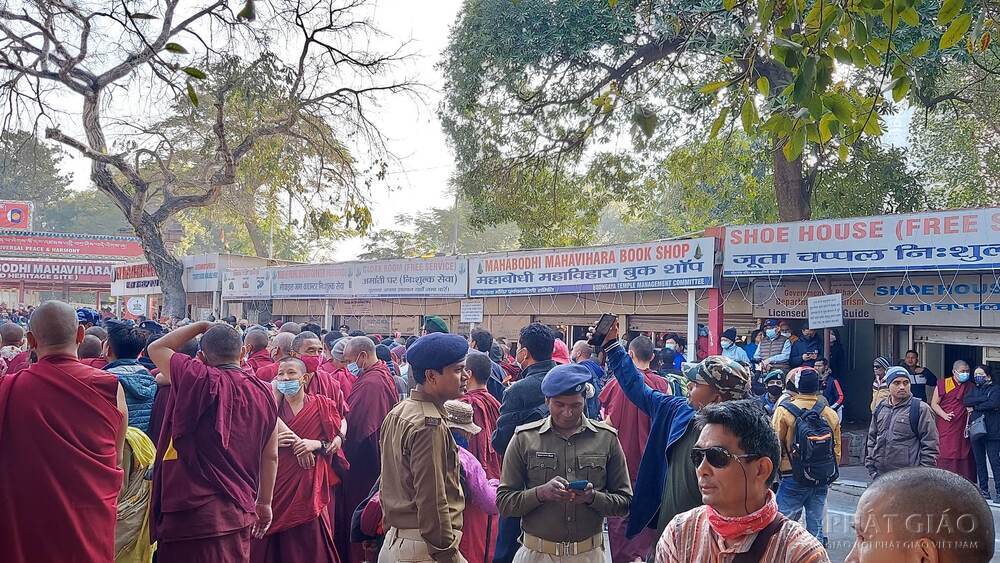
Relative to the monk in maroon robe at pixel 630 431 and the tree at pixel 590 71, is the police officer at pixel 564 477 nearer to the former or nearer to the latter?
the monk in maroon robe at pixel 630 431

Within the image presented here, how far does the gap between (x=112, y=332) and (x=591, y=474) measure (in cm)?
343

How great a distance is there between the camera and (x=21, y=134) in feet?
38.8

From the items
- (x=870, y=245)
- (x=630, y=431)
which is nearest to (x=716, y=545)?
(x=630, y=431)

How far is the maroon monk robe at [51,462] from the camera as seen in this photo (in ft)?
12.6

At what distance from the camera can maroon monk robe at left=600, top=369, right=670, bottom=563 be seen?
4980 mm

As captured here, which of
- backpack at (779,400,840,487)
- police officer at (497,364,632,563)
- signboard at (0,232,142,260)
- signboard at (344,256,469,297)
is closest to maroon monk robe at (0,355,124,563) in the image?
police officer at (497,364,632,563)

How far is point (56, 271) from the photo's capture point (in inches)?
1484

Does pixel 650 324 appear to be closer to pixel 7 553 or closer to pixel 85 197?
pixel 7 553

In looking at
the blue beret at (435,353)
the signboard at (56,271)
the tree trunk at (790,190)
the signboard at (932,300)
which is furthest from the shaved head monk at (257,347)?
the signboard at (56,271)

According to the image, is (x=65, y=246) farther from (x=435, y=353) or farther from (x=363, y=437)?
(x=435, y=353)

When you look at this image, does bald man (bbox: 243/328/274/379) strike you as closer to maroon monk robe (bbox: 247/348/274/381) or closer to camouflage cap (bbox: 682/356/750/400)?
maroon monk robe (bbox: 247/348/274/381)

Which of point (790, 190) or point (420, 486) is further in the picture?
point (790, 190)

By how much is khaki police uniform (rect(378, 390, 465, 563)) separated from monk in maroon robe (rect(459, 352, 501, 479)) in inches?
52.4

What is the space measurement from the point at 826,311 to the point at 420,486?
9377 mm
